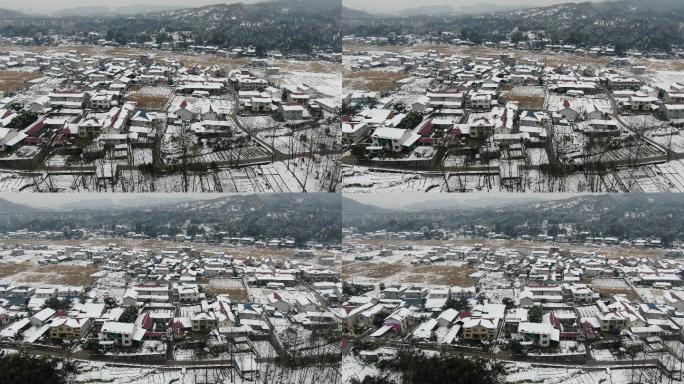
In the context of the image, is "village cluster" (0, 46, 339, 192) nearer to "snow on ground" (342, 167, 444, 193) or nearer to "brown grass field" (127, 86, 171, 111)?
"brown grass field" (127, 86, 171, 111)

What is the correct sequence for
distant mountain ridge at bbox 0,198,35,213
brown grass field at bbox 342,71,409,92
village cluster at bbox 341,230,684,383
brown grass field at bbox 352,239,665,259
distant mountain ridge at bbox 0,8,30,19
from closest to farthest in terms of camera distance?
village cluster at bbox 341,230,684,383 < distant mountain ridge at bbox 0,198,35,213 < brown grass field at bbox 352,239,665,259 < brown grass field at bbox 342,71,409,92 < distant mountain ridge at bbox 0,8,30,19

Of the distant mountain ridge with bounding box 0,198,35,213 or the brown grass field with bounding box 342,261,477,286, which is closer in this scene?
the brown grass field with bounding box 342,261,477,286

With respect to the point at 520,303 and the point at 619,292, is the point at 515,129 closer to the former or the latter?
the point at 520,303

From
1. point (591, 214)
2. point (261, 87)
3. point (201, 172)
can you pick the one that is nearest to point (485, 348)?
point (201, 172)

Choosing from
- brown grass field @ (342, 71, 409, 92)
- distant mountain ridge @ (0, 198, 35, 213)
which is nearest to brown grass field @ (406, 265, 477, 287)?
brown grass field @ (342, 71, 409, 92)

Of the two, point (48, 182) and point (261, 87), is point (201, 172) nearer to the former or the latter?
point (48, 182)

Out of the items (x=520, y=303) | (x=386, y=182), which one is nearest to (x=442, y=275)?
(x=520, y=303)
